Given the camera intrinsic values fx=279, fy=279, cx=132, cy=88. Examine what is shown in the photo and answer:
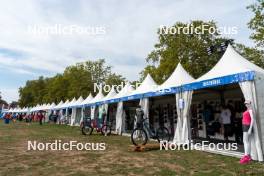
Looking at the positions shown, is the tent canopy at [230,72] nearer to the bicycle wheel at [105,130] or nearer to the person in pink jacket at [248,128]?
the person in pink jacket at [248,128]

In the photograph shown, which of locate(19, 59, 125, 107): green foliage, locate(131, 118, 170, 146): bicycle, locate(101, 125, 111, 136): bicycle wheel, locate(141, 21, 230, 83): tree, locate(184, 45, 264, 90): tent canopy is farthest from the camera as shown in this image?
locate(19, 59, 125, 107): green foliage

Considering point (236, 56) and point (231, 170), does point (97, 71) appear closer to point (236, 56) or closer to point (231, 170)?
point (236, 56)

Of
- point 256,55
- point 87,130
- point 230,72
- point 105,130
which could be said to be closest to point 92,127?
point 87,130

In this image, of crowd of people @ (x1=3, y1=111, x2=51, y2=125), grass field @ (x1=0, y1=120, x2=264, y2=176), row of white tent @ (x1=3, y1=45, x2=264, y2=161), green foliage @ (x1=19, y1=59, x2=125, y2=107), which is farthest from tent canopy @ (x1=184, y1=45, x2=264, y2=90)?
green foliage @ (x1=19, y1=59, x2=125, y2=107)

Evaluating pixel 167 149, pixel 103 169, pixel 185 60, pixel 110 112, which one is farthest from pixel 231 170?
pixel 185 60

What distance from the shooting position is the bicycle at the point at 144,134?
1101 cm

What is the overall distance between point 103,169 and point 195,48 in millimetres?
23413

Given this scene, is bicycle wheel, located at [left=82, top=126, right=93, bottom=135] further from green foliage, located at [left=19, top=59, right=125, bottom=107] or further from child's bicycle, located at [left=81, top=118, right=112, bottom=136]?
green foliage, located at [left=19, top=59, right=125, bottom=107]

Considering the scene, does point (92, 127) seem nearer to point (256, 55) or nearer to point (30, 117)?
point (256, 55)

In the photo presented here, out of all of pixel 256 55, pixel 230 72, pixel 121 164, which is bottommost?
pixel 121 164

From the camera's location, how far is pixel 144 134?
444 inches

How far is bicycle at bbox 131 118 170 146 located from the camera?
11.0m

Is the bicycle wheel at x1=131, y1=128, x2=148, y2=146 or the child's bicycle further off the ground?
the child's bicycle

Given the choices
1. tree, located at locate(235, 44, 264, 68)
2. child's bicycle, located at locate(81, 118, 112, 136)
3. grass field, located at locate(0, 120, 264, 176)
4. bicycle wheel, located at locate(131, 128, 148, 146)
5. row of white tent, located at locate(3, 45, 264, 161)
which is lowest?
grass field, located at locate(0, 120, 264, 176)
